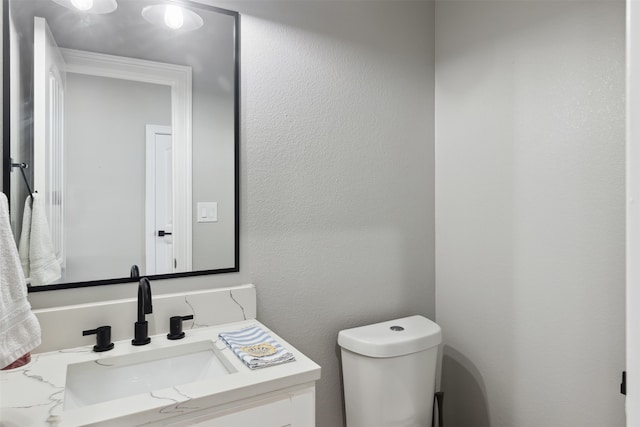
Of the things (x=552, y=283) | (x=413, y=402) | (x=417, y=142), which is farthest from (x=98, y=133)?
(x=552, y=283)

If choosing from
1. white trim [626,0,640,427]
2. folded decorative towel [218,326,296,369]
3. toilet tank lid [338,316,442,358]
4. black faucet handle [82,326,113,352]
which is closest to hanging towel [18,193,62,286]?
black faucet handle [82,326,113,352]

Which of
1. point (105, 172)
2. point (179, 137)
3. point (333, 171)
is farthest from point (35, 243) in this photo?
point (333, 171)

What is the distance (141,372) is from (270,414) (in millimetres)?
434

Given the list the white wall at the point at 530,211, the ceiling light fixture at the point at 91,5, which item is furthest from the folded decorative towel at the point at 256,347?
the ceiling light fixture at the point at 91,5

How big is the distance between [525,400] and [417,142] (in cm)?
113

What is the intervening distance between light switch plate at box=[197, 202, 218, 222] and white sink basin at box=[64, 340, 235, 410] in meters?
0.41

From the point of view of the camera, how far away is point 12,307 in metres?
0.84

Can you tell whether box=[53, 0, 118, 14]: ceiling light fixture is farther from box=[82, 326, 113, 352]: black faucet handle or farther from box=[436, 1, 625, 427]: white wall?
box=[436, 1, 625, 427]: white wall

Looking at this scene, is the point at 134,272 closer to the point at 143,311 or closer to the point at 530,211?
the point at 143,311

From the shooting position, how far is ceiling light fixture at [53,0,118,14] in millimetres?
1168

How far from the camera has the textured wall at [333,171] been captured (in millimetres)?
1446

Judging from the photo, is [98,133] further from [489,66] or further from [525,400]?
[525,400]

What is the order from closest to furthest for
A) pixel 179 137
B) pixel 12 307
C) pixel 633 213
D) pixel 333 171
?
pixel 633 213
pixel 12 307
pixel 179 137
pixel 333 171

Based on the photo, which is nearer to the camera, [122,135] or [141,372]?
[141,372]
